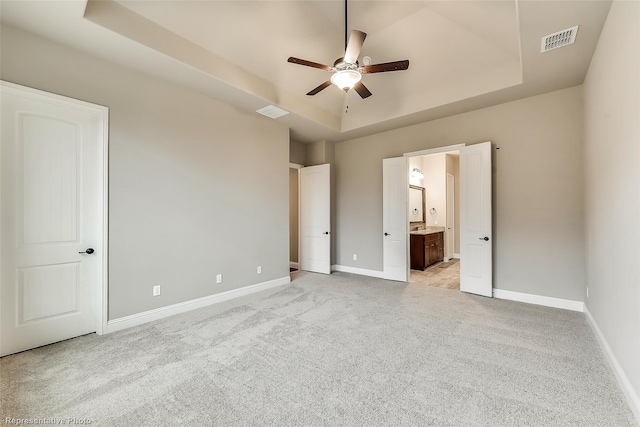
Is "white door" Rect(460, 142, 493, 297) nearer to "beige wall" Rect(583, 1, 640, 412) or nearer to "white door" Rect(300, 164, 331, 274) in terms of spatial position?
"beige wall" Rect(583, 1, 640, 412)

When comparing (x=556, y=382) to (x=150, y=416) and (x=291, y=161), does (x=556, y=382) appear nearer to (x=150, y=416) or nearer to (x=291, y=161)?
(x=150, y=416)

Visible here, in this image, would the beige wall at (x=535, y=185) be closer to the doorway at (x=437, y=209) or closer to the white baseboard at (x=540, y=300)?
the white baseboard at (x=540, y=300)

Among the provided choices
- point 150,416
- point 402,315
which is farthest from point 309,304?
point 150,416

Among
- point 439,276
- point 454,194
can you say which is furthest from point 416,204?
point 439,276

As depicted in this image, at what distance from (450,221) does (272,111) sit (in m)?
5.68

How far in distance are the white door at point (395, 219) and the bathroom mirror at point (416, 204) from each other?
1974mm

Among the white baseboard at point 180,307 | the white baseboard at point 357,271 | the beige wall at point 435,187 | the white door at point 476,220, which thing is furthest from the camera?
the beige wall at point 435,187

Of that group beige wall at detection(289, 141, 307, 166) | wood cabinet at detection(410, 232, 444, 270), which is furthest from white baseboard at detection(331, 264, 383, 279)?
beige wall at detection(289, 141, 307, 166)

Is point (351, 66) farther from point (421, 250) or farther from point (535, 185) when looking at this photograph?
point (421, 250)

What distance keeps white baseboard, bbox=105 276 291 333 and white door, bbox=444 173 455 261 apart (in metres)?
→ 4.85

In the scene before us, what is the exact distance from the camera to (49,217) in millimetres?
2578

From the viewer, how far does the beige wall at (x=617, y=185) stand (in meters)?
1.72

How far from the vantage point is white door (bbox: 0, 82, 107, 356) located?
7.80 ft

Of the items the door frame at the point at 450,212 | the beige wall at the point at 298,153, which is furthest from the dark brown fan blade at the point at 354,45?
the door frame at the point at 450,212
